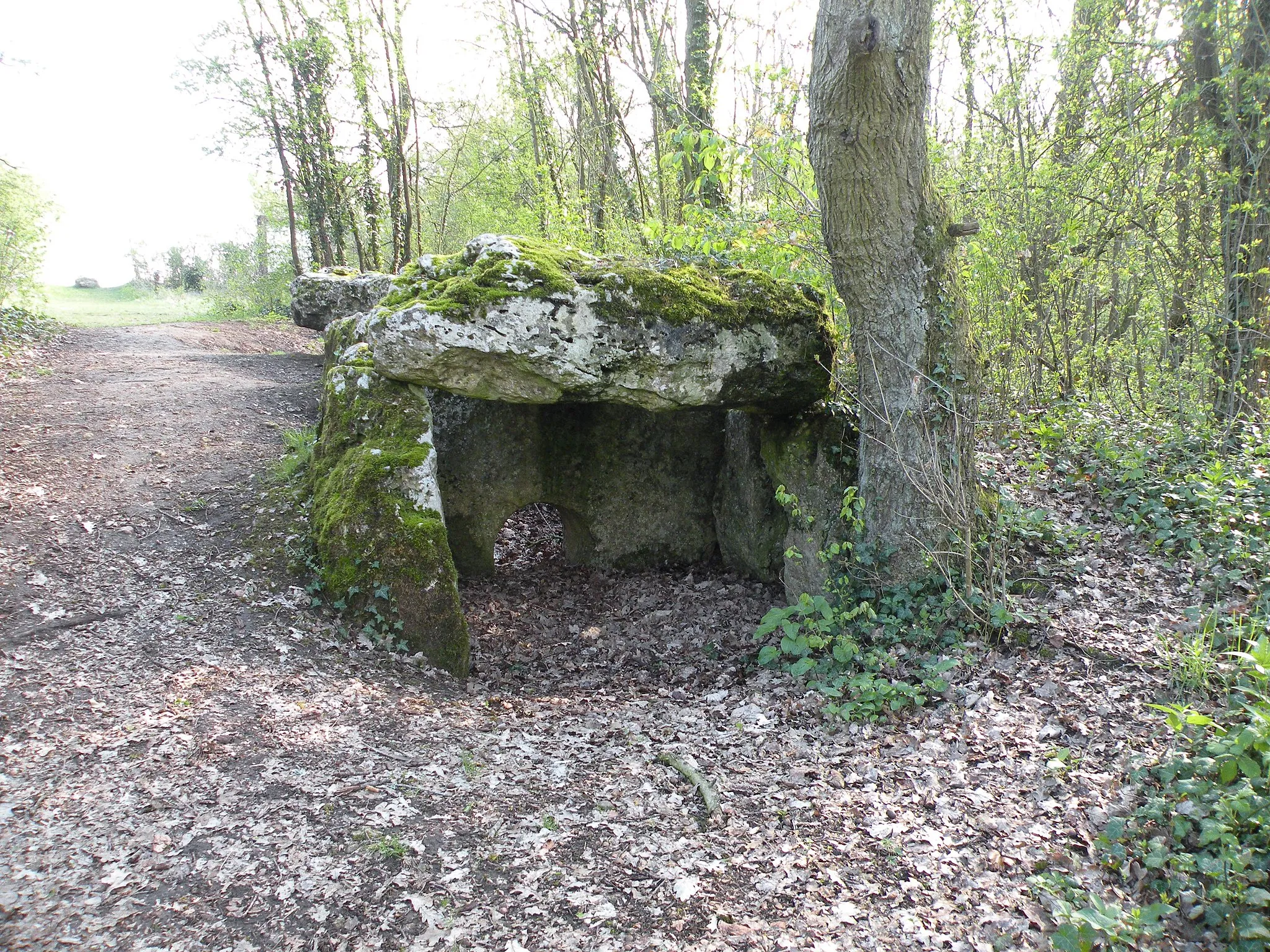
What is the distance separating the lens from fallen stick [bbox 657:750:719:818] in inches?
139

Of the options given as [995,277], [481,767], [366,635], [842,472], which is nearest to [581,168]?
[995,277]

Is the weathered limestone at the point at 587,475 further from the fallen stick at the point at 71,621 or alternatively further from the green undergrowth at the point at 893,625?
the fallen stick at the point at 71,621

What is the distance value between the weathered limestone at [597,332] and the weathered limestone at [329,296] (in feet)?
18.1

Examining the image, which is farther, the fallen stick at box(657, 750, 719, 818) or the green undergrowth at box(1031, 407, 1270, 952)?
the fallen stick at box(657, 750, 719, 818)

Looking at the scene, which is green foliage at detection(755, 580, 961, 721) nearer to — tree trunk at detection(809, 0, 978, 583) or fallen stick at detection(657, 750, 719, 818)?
tree trunk at detection(809, 0, 978, 583)

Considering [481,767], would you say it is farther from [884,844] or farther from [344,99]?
[344,99]

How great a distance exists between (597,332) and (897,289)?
7.26 feet

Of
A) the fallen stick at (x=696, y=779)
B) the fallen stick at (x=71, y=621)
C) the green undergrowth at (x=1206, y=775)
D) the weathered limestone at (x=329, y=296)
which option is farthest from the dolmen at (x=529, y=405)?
the weathered limestone at (x=329, y=296)

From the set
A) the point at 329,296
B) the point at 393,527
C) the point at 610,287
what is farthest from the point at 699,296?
the point at 329,296

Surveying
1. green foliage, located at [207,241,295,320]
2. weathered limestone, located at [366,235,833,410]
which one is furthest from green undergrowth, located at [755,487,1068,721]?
green foliage, located at [207,241,295,320]

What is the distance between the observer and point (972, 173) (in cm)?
725

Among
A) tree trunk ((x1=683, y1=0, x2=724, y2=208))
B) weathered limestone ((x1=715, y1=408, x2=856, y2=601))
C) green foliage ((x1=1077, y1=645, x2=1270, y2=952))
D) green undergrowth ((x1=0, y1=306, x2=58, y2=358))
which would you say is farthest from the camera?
green undergrowth ((x1=0, y1=306, x2=58, y2=358))

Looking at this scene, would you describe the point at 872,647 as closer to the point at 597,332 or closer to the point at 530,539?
the point at 597,332

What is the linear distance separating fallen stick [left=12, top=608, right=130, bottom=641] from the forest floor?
43 mm
